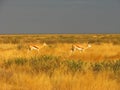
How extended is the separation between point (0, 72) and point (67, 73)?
6.74 ft

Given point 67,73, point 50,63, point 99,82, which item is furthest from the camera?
point 50,63

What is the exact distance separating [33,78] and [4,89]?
1.51 metres

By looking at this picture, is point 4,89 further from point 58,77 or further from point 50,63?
point 50,63

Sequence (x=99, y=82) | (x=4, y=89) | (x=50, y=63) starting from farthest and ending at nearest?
(x=50, y=63)
(x=99, y=82)
(x=4, y=89)

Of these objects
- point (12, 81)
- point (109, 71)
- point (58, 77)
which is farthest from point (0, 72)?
point (109, 71)

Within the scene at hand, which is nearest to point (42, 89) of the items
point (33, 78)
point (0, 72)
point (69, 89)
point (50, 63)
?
point (69, 89)

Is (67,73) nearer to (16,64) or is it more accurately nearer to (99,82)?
(99,82)

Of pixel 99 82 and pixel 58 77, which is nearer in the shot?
pixel 99 82

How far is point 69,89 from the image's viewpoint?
29.5 feet

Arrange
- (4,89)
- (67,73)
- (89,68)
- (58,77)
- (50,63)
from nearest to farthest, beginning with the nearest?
(4,89) → (58,77) → (67,73) → (89,68) → (50,63)

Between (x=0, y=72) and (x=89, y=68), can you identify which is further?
(x=89, y=68)

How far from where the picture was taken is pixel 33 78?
10.2m

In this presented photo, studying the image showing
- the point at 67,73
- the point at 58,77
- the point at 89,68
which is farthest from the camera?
the point at 89,68

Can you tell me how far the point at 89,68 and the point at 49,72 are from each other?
161cm
